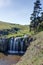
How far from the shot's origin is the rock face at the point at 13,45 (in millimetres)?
72812

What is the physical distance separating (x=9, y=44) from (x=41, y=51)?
5745cm

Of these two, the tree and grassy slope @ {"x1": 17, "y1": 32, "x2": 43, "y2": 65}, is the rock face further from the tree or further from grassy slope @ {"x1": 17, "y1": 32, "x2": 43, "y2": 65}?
grassy slope @ {"x1": 17, "y1": 32, "x2": 43, "y2": 65}

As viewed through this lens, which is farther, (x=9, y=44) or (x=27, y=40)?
(x=9, y=44)

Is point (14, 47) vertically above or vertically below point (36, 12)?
below

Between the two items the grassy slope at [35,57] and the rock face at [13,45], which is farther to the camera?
the rock face at [13,45]

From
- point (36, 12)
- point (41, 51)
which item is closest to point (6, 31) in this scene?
point (36, 12)

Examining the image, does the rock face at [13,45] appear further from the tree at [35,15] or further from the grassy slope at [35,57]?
the grassy slope at [35,57]

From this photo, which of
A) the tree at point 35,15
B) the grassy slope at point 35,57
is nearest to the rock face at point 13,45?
the tree at point 35,15

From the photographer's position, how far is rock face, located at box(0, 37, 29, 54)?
7281cm

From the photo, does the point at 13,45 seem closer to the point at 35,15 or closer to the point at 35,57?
the point at 35,15

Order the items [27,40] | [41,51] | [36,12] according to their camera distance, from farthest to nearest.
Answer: [36,12], [27,40], [41,51]

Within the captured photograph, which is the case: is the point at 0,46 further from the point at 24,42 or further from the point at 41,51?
the point at 41,51

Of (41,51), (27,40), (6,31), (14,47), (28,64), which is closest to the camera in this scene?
(28,64)

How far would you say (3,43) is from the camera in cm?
7494
